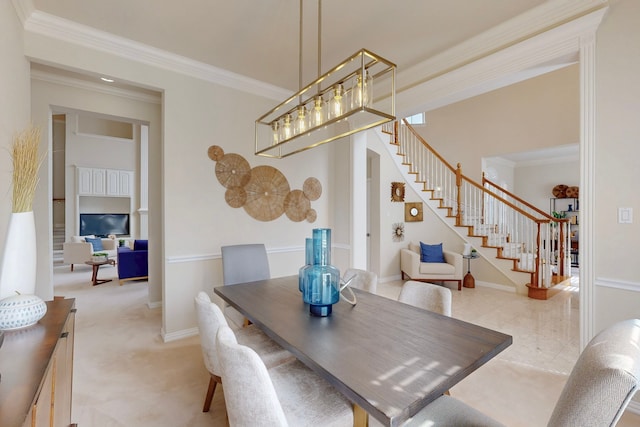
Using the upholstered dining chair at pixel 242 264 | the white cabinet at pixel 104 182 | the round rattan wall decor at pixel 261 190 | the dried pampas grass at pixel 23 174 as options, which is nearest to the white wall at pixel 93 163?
the white cabinet at pixel 104 182

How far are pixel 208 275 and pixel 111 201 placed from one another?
26.9ft

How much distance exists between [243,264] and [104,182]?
8400mm

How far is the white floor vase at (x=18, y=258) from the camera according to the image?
4.34 ft

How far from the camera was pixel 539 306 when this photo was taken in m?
4.10

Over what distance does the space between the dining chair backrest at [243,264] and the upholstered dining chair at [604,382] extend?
235cm

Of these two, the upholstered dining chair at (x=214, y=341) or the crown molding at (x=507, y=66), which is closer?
the upholstered dining chair at (x=214, y=341)

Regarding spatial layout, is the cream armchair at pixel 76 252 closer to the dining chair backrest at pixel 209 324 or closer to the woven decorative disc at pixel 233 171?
the woven decorative disc at pixel 233 171

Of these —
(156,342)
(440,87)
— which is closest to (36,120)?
(156,342)

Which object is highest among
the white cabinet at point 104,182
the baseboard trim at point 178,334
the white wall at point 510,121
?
the white wall at point 510,121

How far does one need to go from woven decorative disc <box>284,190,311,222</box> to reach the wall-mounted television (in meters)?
8.02

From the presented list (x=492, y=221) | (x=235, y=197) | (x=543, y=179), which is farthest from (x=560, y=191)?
(x=235, y=197)

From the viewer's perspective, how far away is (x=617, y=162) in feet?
6.35

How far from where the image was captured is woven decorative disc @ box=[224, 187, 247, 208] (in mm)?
3242

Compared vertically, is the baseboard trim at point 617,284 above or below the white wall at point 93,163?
below
